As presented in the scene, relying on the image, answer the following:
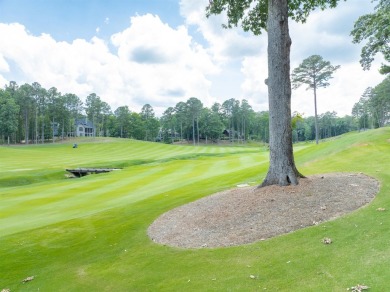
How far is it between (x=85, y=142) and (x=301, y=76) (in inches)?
2184

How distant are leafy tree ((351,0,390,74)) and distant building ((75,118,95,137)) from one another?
A: 4456 inches

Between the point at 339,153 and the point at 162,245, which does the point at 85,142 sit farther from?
the point at 162,245

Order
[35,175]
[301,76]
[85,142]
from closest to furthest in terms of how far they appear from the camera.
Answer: [35,175]
[301,76]
[85,142]

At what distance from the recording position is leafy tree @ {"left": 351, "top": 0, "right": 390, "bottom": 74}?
16.3 metres

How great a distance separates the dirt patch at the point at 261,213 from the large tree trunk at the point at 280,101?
1.92ft

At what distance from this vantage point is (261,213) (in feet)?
25.3

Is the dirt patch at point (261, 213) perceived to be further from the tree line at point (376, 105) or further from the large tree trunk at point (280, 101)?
the tree line at point (376, 105)

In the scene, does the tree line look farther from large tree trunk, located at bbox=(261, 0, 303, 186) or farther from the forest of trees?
large tree trunk, located at bbox=(261, 0, 303, 186)

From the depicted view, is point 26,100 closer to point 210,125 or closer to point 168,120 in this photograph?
point 168,120

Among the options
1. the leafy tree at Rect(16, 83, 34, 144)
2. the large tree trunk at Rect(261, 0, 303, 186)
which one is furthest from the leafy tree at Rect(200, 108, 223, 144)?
the large tree trunk at Rect(261, 0, 303, 186)

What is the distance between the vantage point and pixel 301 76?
174 ft

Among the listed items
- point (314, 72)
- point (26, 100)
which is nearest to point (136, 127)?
point (26, 100)

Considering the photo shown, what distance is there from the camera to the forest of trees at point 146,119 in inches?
3489

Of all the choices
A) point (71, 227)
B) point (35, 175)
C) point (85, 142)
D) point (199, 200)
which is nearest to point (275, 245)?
point (199, 200)
